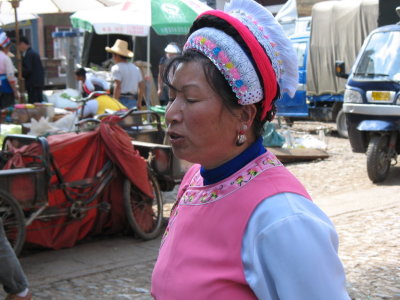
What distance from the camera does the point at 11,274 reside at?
413 centimetres

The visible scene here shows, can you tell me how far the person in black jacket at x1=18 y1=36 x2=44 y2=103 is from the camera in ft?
45.0

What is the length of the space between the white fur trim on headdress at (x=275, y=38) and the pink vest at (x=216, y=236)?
0.22 meters

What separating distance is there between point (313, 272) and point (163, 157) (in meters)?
5.29

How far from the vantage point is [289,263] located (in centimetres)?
144

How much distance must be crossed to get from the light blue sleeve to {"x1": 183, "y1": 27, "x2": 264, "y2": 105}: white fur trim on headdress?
294 mm

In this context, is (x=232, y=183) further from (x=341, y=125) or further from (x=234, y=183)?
(x=341, y=125)

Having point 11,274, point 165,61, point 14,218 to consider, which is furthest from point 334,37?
point 165,61

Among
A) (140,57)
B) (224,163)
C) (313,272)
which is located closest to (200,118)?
(224,163)

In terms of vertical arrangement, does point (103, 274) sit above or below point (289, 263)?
below

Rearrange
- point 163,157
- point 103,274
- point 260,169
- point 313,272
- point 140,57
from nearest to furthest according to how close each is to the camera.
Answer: point 313,272
point 260,169
point 103,274
point 163,157
point 140,57

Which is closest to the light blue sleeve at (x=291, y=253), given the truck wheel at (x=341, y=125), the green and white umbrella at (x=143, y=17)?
the green and white umbrella at (x=143, y=17)

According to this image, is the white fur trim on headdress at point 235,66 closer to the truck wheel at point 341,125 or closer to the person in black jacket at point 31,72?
the person in black jacket at point 31,72

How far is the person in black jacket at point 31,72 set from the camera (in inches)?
540

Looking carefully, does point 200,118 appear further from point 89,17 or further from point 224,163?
point 89,17
